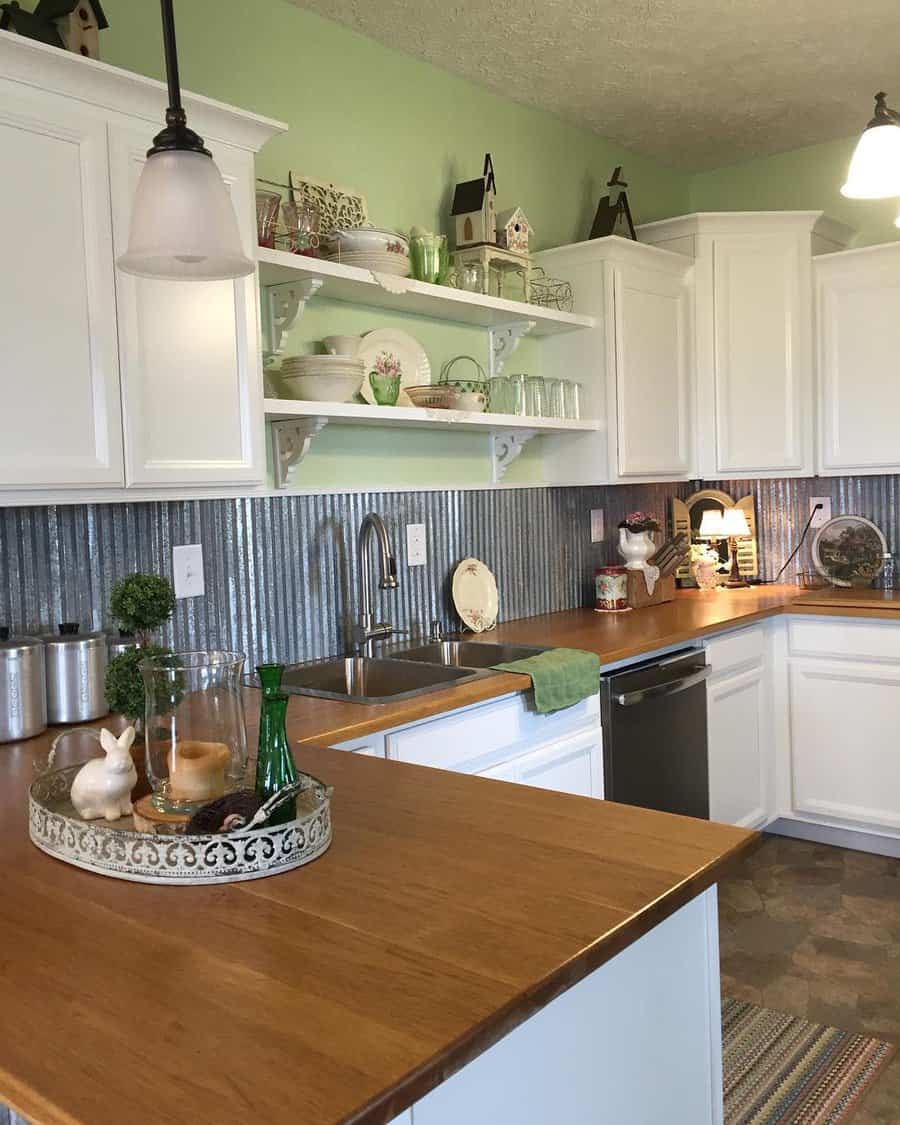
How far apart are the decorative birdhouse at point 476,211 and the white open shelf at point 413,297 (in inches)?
8.0

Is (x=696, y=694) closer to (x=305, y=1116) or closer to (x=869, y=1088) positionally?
(x=869, y=1088)

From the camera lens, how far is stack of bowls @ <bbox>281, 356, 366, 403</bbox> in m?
2.57

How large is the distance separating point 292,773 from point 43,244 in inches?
45.1

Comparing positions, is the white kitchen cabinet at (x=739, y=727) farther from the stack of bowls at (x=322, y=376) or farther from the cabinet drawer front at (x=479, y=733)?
the stack of bowls at (x=322, y=376)

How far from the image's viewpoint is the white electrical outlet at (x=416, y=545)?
313 centimetres

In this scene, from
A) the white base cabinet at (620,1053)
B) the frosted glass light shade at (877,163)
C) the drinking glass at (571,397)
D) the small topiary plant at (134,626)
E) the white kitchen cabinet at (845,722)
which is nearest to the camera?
the white base cabinet at (620,1053)

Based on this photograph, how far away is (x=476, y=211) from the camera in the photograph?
126 inches

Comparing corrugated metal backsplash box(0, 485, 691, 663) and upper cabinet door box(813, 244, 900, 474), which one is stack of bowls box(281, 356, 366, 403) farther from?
upper cabinet door box(813, 244, 900, 474)

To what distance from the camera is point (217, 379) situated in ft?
7.15

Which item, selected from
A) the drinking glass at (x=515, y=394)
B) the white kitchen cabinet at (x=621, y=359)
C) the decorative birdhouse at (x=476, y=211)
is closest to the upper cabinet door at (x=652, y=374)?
the white kitchen cabinet at (x=621, y=359)

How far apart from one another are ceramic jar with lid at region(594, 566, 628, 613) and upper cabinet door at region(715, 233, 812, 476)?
2.22ft

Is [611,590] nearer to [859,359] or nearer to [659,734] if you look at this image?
[659,734]

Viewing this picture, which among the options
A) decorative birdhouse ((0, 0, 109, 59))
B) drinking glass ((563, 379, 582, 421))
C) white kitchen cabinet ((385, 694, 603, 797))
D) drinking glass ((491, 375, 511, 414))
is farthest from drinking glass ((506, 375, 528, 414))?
decorative birdhouse ((0, 0, 109, 59))

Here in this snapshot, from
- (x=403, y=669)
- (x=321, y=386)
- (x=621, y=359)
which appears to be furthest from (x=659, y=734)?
(x=321, y=386)
